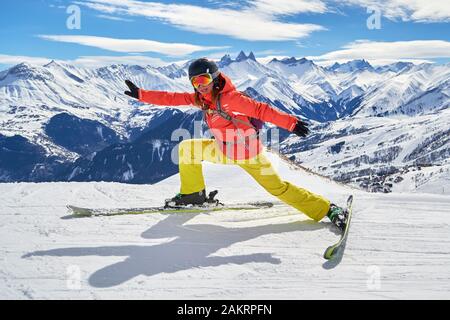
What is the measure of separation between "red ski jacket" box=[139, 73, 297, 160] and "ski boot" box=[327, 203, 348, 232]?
144 centimetres

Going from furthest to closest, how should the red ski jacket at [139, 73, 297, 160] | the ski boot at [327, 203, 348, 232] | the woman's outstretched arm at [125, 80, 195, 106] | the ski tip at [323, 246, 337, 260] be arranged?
the woman's outstretched arm at [125, 80, 195, 106]
the ski boot at [327, 203, 348, 232]
the red ski jacket at [139, 73, 297, 160]
the ski tip at [323, 246, 337, 260]

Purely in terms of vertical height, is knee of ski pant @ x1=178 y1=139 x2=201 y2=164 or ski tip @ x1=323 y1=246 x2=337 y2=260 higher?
knee of ski pant @ x1=178 y1=139 x2=201 y2=164

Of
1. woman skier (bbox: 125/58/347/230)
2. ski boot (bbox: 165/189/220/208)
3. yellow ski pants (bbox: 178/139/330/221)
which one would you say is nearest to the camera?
woman skier (bbox: 125/58/347/230)

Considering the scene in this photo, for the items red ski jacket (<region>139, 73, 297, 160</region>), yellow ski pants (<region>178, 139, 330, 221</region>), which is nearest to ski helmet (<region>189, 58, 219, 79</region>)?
red ski jacket (<region>139, 73, 297, 160</region>)

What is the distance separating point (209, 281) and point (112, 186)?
5568mm

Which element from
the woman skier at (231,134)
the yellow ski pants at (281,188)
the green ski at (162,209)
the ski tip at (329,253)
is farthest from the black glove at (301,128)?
the green ski at (162,209)

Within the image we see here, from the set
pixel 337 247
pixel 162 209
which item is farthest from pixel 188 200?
pixel 337 247

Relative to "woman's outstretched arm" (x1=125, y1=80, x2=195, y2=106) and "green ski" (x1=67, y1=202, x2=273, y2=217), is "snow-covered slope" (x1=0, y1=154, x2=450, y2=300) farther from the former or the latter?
"woman's outstretched arm" (x1=125, y1=80, x2=195, y2=106)

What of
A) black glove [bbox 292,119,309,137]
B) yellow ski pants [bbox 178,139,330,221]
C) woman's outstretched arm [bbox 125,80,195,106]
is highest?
woman's outstretched arm [bbox 125,80,195,106]

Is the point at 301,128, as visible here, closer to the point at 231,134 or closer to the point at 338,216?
the point at 231,134

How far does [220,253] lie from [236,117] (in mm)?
2188

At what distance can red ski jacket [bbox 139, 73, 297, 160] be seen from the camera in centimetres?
659

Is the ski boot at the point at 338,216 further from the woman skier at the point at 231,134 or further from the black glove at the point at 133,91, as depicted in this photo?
the black glove at the point at 133,91
